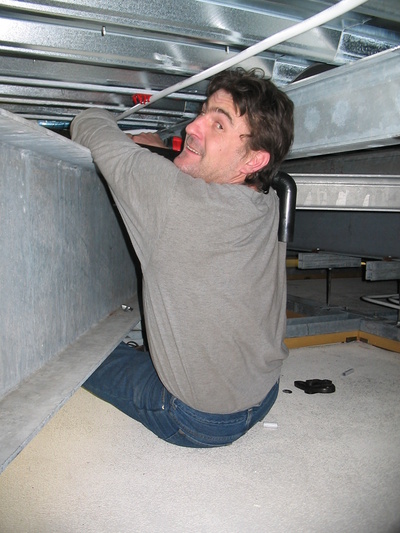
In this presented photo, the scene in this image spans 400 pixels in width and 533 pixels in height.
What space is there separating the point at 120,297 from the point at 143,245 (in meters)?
0.80

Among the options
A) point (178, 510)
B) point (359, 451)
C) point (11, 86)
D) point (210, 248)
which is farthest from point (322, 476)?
point (11, 86)

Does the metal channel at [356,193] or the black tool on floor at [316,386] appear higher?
the metal channel at [356,193]

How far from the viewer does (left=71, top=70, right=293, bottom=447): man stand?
45.8 inches

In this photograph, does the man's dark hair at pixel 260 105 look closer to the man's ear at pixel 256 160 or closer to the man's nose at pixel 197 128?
the man's ear at pixel 256 160

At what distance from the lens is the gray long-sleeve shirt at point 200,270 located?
1153 millimetres

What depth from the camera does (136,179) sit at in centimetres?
114

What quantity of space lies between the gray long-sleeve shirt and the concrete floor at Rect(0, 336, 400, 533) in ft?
0.75

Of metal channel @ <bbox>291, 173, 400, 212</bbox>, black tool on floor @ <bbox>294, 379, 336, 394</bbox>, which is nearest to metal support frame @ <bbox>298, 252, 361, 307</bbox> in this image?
black tool on floor @ <bbox>294, 379, 336, 394</bbox>

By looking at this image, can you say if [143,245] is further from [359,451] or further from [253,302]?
[359,451]

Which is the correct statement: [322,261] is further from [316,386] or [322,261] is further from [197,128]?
[197,128]

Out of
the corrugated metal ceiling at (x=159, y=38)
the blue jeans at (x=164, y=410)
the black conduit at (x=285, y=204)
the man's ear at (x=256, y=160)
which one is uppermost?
the corrugated metal ceiling at (x=159, y=38)

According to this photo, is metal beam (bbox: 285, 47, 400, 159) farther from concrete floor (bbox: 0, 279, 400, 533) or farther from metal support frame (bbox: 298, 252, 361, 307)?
metal support frame (bbox: 298, 252, 361, 307)

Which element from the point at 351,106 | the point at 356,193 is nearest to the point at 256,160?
the point at 351,106

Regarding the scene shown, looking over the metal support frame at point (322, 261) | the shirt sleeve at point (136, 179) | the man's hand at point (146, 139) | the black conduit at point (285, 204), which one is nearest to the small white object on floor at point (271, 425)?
the black conduit at point (285, 204)
